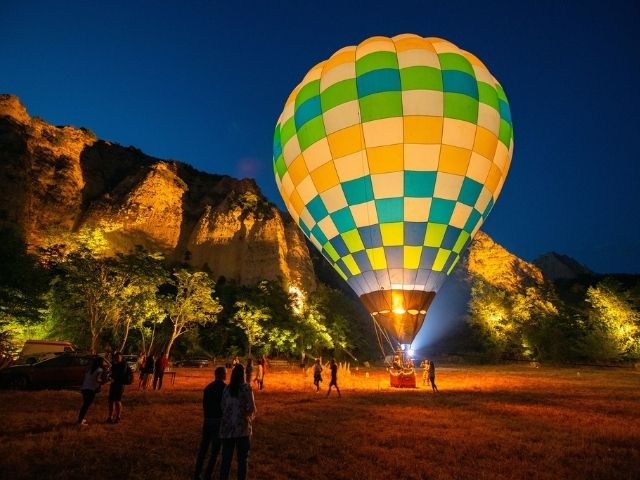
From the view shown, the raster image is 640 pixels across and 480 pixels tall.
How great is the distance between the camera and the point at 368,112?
1284cm

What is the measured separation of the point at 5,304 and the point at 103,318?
6.19 meters

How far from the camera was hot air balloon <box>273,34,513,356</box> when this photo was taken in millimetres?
12688

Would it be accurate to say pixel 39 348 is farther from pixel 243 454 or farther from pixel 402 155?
pixel 402 155

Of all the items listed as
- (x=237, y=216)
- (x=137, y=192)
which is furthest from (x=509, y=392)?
(x=137, y=192)

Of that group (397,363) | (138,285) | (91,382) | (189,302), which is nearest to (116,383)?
(91,382)

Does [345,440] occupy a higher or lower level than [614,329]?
lower

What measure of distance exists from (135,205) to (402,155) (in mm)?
43487

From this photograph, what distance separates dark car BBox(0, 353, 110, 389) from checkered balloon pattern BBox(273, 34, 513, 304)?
9.46m

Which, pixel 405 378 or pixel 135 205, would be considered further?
pixel 135 205

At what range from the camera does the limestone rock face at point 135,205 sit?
3869cm

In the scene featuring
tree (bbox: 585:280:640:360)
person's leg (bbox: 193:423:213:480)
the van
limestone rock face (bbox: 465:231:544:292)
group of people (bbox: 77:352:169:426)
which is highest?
limestone rock face (bbox: 465:231:544:292)

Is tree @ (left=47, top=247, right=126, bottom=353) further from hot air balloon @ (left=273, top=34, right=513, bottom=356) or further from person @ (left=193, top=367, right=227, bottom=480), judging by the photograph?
person @ (left=193, top=367, right=227, bottom=480)

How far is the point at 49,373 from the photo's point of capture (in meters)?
12.7

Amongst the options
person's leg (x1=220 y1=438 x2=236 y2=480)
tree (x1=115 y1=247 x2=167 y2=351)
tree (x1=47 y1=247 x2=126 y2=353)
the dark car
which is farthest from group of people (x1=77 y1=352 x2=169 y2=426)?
tree (x1=115 y1=247 x2=167 y2=351)
